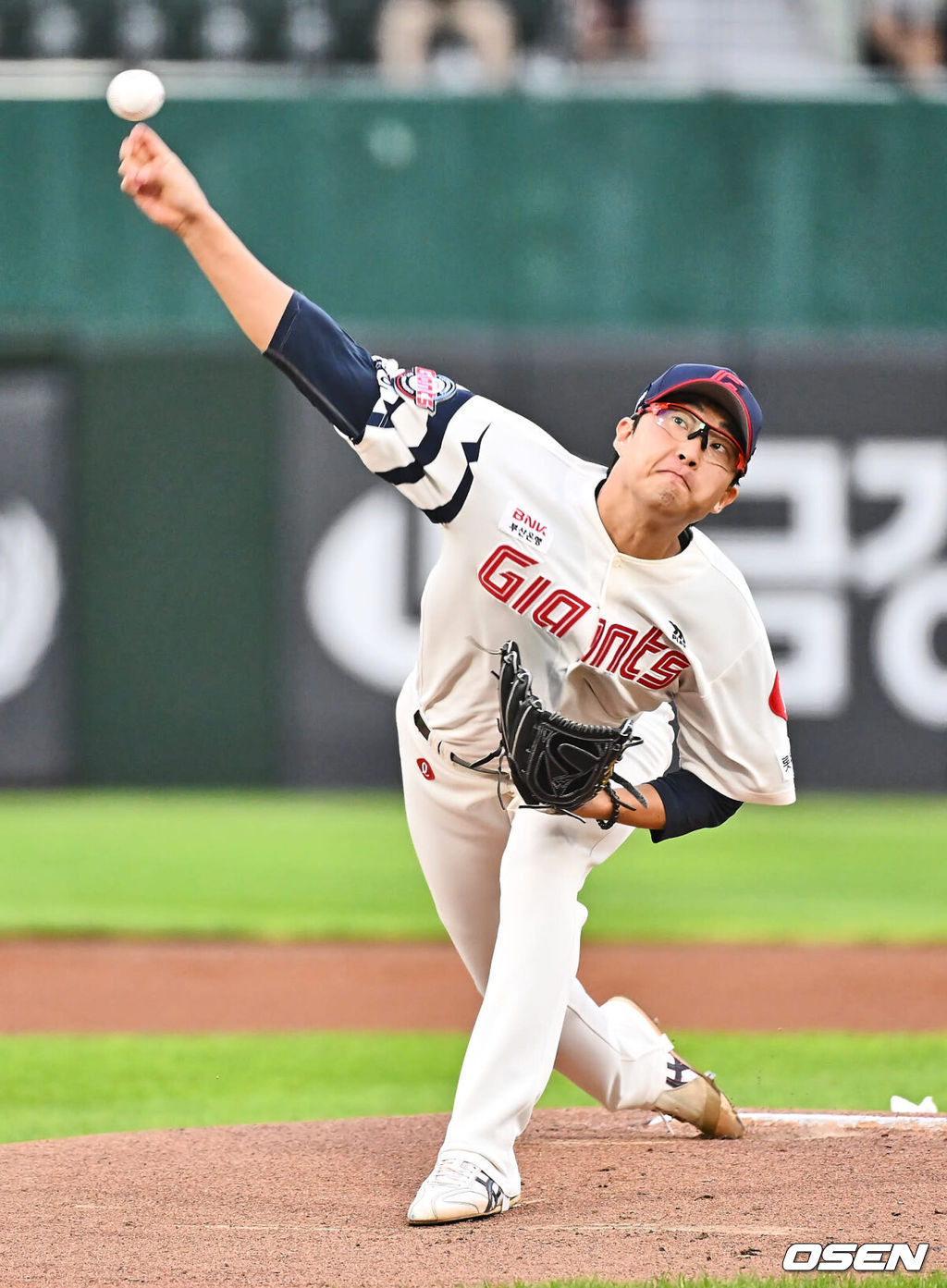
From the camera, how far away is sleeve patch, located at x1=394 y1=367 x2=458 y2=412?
3.33 meters

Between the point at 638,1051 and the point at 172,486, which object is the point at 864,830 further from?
the point at 638,1051

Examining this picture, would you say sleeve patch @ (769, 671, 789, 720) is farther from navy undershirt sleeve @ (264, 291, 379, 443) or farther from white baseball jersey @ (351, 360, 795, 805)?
navy undershirt sleeve @ (264, 291, 379, 443)

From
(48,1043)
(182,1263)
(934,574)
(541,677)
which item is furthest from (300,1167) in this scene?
(934,574)

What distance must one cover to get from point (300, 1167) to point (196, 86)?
8588 mm

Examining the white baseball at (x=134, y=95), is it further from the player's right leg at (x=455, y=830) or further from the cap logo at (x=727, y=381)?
the player's right leg at (x=455, y=830)

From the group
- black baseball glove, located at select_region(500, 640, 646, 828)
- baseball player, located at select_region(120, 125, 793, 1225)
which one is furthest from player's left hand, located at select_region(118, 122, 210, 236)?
black baseball glove, located at select_region(500, 640, 646, 828)

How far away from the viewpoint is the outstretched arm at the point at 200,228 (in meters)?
3.03

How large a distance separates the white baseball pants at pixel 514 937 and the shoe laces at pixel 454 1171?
0.02 meters

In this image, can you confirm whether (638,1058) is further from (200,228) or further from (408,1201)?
(200,228)

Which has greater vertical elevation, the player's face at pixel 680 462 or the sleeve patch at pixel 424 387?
the sleeve patch at pixel 424 387

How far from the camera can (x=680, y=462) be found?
3.37 metres

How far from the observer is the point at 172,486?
1056cm

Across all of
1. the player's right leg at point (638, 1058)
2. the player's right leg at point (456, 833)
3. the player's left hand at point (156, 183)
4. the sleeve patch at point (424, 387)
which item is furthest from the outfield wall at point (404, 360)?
the player's left hand at point (156, 183)

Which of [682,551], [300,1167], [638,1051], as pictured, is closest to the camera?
[682,551]
